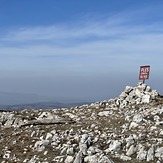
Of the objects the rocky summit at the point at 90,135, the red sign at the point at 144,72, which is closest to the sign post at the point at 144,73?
the red sign at the point at 144,72

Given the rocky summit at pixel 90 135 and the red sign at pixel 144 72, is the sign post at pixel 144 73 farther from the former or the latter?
the rocky summit at pixel 90 135

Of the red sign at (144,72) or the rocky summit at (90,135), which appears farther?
the red sign at (144,72)

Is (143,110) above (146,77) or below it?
below

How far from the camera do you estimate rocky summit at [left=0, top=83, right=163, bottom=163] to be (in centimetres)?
2106

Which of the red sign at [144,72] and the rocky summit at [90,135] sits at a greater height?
the red sign at [144,72]

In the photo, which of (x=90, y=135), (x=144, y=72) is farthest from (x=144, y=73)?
(x=90, y=135)

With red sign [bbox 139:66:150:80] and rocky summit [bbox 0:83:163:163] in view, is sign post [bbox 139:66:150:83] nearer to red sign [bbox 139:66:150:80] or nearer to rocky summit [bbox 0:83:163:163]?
red sign [bbox 139:66:150:80]

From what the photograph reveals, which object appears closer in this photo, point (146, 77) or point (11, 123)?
point (11, 123)

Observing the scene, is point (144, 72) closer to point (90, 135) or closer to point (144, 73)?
point (144, 73)

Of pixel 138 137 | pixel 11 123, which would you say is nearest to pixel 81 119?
pixel 11 123

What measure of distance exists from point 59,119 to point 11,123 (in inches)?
189

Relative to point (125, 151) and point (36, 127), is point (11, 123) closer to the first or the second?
point (36, 127)

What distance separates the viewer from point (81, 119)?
3127cm

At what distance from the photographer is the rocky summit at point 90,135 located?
21062mm
